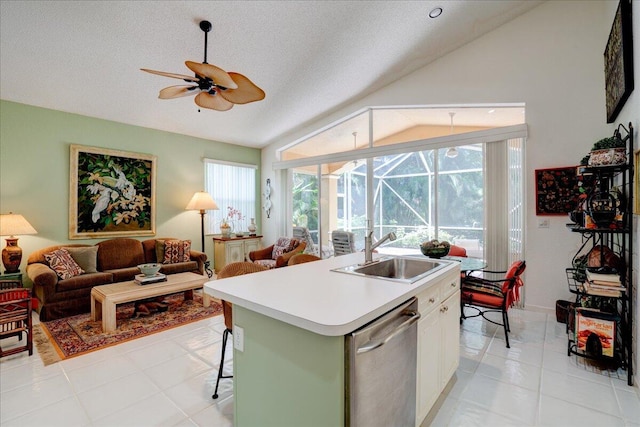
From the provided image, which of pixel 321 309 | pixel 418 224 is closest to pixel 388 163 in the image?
pixel 418 224

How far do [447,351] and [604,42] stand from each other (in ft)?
12.9

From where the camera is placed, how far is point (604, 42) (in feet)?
11.0

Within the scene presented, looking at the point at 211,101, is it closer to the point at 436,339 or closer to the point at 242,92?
the point at 242,92

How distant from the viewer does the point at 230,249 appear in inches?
235

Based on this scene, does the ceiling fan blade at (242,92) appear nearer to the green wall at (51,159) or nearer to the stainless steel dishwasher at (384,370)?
the stainless steel dishwasher at (384,370)

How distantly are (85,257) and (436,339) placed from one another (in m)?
4.60

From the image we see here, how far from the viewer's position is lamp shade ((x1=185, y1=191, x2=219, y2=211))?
543cm

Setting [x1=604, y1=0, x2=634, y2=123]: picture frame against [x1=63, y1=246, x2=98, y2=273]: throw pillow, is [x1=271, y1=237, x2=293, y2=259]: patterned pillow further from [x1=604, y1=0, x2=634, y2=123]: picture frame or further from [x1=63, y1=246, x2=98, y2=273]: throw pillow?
[x1=604, y1=0, x2=634, y2=123]: picture frame

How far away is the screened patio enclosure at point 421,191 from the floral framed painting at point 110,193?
2.75 m

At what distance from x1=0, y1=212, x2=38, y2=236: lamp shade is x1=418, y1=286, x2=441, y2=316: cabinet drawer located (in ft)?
15.0

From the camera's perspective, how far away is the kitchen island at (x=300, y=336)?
44.9 inches

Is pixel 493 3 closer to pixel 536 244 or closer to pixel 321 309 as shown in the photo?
pixel 536 244

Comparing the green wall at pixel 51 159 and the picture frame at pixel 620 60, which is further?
the green wall at pixel 51 159

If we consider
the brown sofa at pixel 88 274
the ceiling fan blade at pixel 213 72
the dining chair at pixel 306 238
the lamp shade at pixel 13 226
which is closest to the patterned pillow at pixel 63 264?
the brown sofa at pixel 88 274
